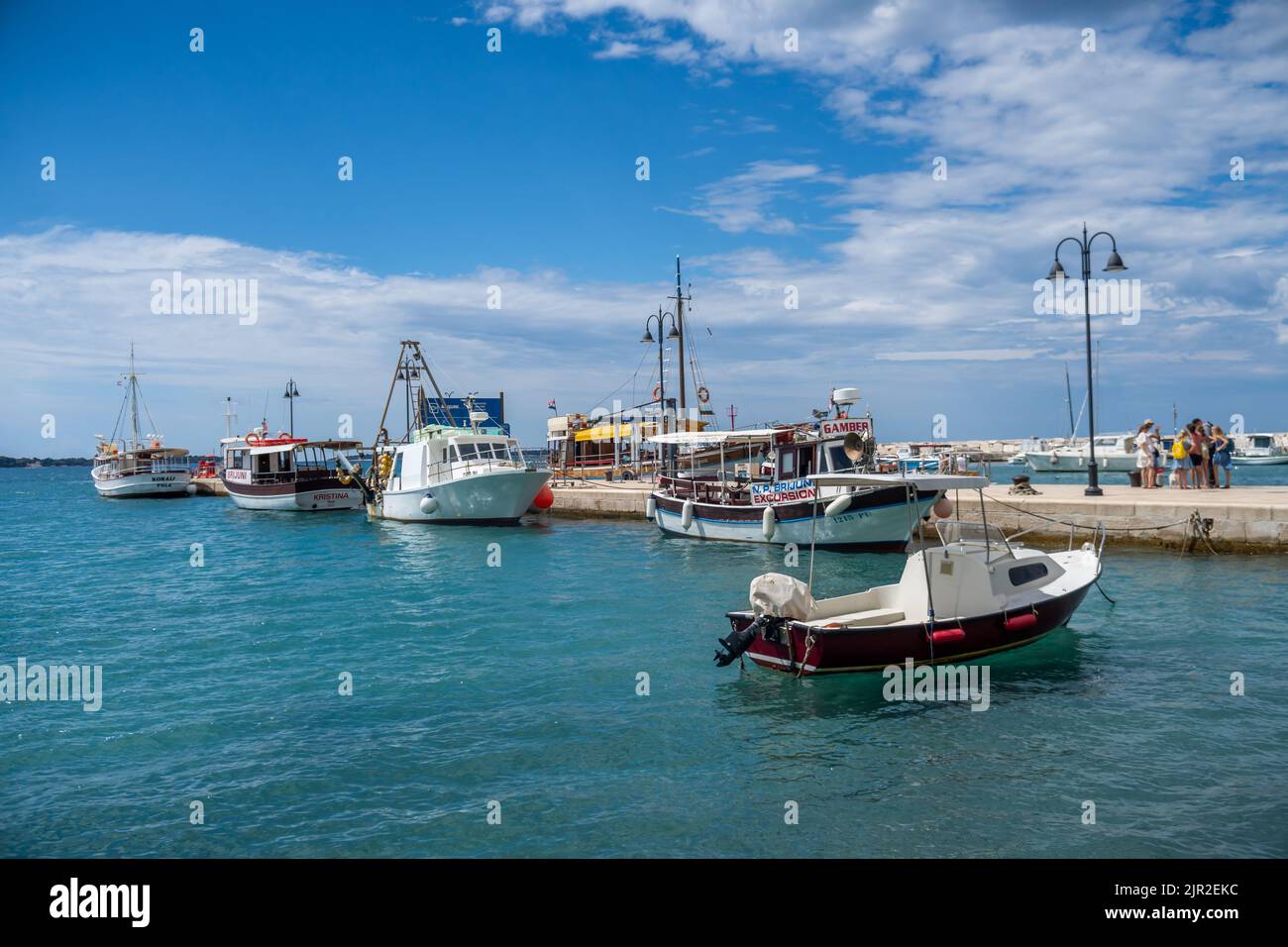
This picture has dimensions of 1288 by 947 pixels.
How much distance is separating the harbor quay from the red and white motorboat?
108ft

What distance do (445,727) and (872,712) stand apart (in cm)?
527

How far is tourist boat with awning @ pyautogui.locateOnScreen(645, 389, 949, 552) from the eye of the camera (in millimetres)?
24531

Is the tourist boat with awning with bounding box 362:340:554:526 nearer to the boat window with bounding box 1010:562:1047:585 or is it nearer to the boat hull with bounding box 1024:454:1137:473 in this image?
the boat window with bounding box 1010:562:1047:585

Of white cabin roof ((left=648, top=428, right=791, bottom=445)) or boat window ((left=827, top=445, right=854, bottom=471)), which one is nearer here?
boat window ((left=827, top=445, right=854, bottom=471))

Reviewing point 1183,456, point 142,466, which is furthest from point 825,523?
point 142,466

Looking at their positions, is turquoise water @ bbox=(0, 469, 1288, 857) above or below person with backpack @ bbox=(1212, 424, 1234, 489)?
below

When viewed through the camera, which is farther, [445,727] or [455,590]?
[455,590]

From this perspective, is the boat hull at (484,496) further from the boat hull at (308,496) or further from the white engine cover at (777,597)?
the white engine cover at (777,597)

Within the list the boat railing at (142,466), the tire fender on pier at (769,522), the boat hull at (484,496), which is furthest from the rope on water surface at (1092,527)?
the boat railing at (142,466)

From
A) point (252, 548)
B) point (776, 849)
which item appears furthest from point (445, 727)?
point (252, 548)

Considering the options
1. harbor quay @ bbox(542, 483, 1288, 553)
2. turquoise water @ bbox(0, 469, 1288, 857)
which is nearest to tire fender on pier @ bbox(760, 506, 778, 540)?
harbor quay @ bbox(542, 483, 1288, 553)

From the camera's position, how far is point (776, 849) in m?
7.48
